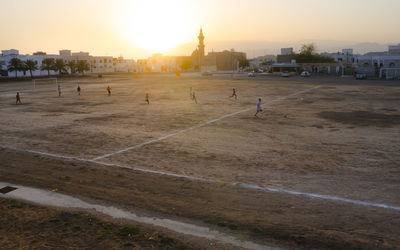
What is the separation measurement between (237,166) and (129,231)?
20.6 ft

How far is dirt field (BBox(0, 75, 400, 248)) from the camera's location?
834cm

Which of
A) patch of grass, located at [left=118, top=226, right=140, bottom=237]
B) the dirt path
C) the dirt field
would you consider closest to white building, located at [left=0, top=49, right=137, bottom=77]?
the dirt field

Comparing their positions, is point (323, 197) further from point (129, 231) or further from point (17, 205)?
point (17, 205)

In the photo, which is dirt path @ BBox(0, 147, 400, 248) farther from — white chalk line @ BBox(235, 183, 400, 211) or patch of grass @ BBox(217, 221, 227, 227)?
white chalk line @ BBox(235, 183, 400, 211)

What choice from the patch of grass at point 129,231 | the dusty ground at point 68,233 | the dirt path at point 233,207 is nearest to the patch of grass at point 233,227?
the dirt path at point 233,207

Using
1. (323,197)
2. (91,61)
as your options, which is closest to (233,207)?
(323,197)

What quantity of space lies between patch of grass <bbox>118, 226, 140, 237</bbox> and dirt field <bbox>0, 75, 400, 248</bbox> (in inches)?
44.5

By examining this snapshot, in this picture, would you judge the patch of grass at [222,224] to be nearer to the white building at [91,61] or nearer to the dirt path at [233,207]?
the dirt path at [233,207]

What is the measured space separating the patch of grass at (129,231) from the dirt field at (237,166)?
1130mm

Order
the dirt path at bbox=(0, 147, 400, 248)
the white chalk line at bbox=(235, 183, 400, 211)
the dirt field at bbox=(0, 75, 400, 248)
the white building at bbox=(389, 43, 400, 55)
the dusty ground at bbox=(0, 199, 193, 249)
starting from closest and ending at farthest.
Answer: the dusty ground at bbox=(0, 199, 193, 249) → the dirt path at bbox=(0, 147, 400, 248) → the dirt field at bbox=(0, 75, 400, 248) → the white chalk line at bbox=(235, 183, 400, 211) → the white building at bbox=(389, 43, 400, 55)

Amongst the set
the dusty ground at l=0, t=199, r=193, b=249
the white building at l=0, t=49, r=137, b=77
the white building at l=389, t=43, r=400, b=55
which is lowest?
the dusty ground at l=0, t=199, r=193, b=249

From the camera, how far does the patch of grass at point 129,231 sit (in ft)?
26.1

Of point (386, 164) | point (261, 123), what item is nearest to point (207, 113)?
point (261, 123)

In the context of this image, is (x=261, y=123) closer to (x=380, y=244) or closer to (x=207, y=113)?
(x=207, y=113)
